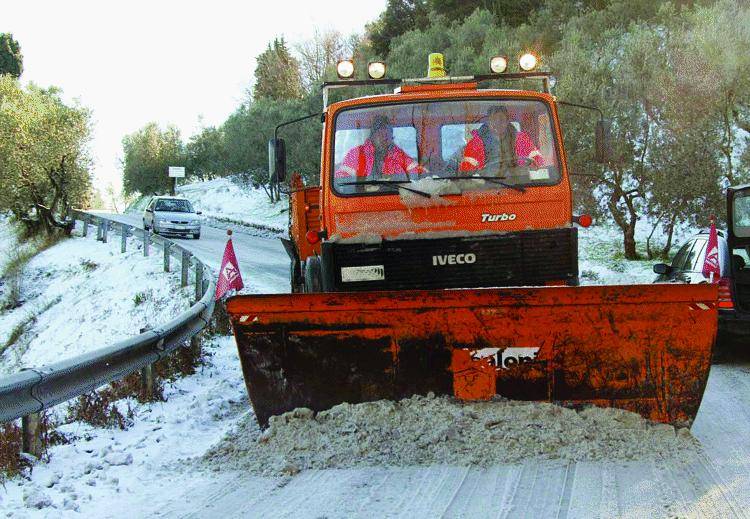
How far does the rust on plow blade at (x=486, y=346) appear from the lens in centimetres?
533

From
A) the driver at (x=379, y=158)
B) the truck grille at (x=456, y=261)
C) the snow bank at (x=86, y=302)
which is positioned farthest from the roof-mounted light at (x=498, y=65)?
the snow bank at (x=86, y=302)

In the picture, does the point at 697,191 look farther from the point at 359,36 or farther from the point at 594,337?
the point at 359,36

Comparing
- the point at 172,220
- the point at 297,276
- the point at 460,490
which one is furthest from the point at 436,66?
the point at 172,220

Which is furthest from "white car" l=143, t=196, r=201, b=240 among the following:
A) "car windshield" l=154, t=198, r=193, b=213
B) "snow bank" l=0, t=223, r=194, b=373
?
"snow bank" l=0, t=223, r=194, b=373

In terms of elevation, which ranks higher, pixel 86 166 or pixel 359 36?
pixel 359 36

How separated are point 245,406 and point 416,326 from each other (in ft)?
7.43

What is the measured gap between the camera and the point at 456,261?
21.3 ft

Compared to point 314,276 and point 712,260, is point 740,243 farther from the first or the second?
point 314,276

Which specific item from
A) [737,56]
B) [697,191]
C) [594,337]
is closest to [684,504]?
[594,337]

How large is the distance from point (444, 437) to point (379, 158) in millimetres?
2554

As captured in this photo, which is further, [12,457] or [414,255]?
[414,255]

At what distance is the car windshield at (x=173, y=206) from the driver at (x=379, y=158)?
1055 inches

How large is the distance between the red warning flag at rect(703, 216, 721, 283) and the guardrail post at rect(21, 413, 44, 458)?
6.60 metres

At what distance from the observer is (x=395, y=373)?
5.57 metres
